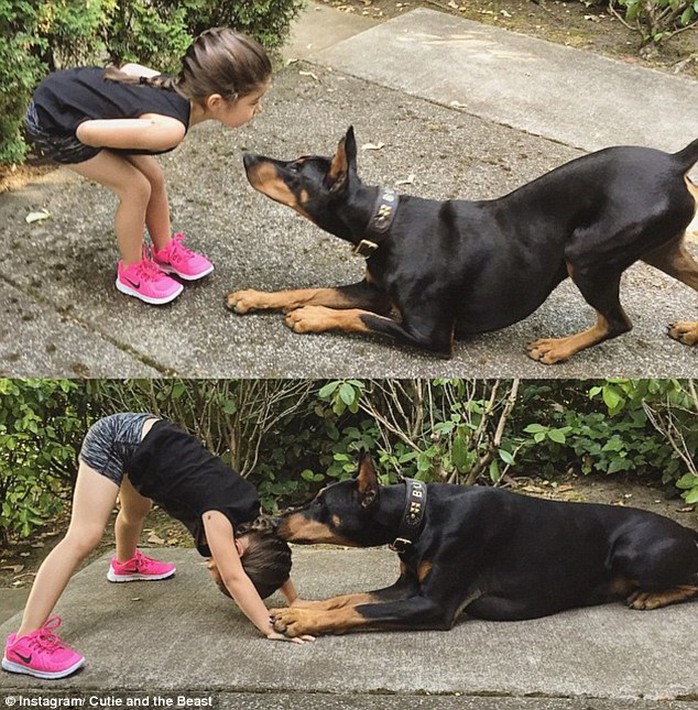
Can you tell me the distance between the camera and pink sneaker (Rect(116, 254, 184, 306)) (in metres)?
4.01

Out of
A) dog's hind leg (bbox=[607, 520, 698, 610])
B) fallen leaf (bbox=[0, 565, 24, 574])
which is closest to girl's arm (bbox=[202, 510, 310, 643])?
dog's hind leg (bbox=[607, 520, 698, 610])

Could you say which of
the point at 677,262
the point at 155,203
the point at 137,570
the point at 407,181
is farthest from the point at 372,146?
the point at 137,570

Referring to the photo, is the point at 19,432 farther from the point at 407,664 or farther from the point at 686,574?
the point at 686,574

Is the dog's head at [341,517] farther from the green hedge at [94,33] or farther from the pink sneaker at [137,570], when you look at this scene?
the green hedge at [94,33]

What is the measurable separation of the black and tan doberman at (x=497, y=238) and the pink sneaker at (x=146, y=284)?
562 millimetres

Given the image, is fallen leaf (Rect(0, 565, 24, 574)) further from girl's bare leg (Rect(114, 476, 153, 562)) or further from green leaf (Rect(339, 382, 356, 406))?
green leaf (Rect(339, 382, 356, 406))

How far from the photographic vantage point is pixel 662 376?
398 cm

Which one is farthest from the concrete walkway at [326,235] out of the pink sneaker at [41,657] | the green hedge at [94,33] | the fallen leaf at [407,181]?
the pink sneaker at [41,657]

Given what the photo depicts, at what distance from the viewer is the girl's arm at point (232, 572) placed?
329cm

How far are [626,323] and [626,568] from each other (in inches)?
39.1

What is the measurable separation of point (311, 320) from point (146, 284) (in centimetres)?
75

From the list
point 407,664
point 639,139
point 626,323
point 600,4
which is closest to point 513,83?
point 639,139

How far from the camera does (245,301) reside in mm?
3996

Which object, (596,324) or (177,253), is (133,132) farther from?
(596,324)
